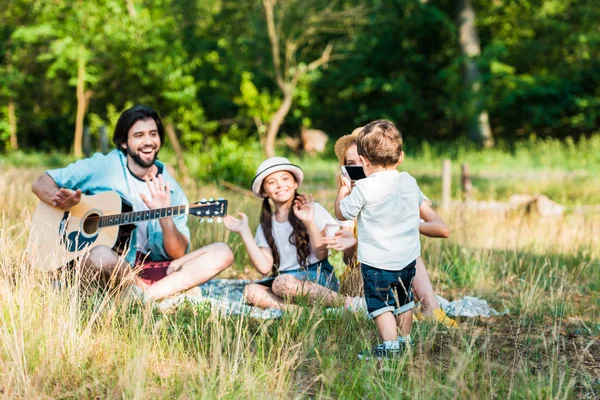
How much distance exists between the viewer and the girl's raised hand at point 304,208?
4387 mm

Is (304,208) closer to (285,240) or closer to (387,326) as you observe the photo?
(285,240)

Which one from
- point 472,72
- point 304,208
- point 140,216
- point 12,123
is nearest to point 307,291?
point 304,208

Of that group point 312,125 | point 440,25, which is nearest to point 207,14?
point 312,125

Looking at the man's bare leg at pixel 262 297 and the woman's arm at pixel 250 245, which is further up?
the woman's arm at pixel 250 245

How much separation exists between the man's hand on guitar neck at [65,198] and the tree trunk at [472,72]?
17641 millimetres

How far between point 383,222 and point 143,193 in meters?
1.82

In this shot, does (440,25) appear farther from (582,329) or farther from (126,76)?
(582,329)

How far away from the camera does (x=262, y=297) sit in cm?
470

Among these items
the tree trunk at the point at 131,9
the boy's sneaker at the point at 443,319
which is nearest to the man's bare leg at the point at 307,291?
the boy's sneaker at the point at 443,319

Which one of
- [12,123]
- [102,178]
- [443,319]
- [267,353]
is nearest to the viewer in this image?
[267,353]

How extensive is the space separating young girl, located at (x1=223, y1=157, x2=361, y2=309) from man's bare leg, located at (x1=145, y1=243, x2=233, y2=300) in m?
0.27

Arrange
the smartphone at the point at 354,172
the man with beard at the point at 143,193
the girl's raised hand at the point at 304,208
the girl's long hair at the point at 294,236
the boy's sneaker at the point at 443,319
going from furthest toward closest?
the man with beard at the point at 143,193 → the girl's long hair at the point at 294,236 → the girl's raised hand at the point at 304,208 → the boy's sneaker at the point at 443,319 → the smartphone at the point at 354,172

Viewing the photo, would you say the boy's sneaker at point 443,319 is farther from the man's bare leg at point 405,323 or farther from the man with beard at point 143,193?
the man with beard at point 143,193

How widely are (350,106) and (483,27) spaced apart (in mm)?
5813
